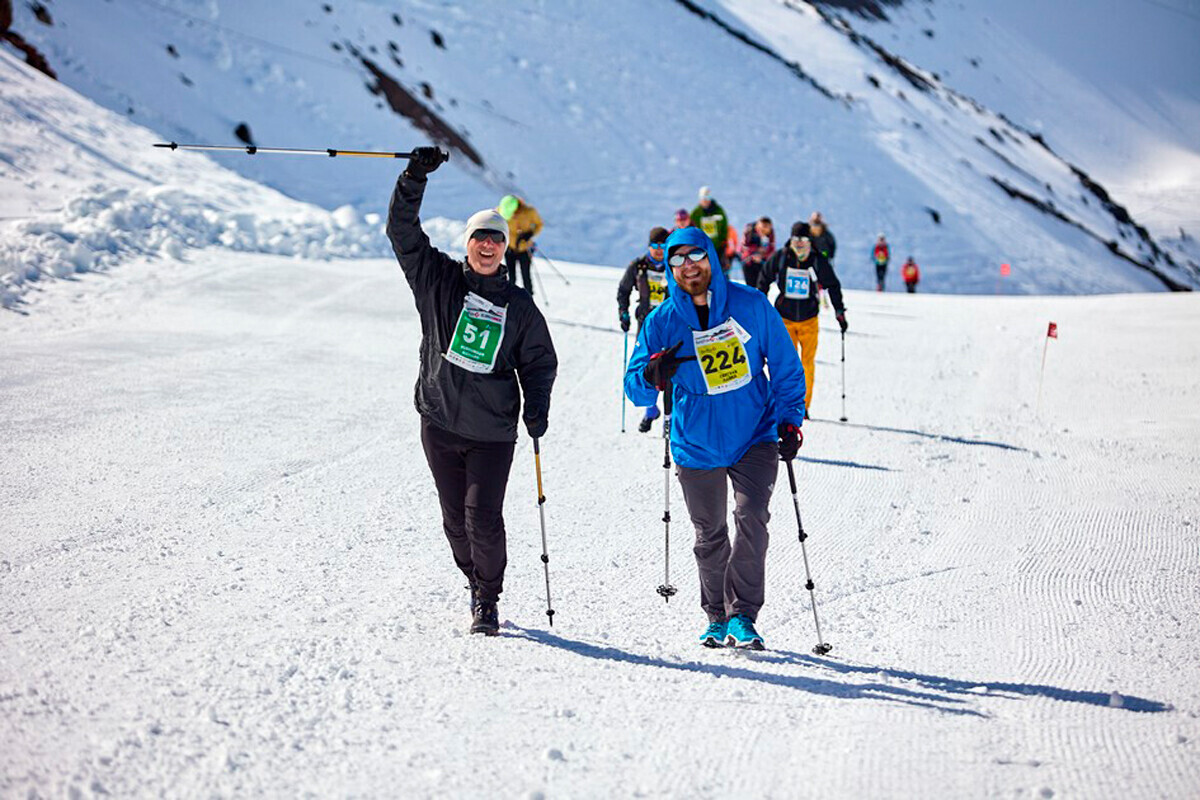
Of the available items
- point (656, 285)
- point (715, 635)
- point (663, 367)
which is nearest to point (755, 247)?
point (656, 285)

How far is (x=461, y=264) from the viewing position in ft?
17.4

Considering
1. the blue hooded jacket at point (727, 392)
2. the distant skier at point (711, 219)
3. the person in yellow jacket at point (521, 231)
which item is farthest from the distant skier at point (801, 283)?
the blue hooded jacket at point (727, 392)

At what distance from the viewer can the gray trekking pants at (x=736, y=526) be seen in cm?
518

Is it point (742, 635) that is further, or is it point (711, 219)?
point (711, 219)

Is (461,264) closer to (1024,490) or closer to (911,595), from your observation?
(911,595)

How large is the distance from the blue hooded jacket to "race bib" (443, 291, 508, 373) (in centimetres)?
65

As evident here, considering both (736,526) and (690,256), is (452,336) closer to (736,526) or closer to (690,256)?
(690,256)

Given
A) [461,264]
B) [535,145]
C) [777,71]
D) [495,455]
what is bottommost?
[495,455]

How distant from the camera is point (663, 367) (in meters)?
5.12

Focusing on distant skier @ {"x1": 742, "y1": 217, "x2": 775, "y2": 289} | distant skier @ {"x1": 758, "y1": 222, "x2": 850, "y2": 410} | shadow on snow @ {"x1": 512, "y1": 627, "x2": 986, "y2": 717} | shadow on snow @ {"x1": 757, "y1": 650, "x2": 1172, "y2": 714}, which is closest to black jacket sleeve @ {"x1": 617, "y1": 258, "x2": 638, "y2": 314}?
distant skier @ {"x1": 758, "y1": 222, "x2": 850, "y2": 410}

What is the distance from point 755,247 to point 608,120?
24.0m

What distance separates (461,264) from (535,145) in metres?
33.5

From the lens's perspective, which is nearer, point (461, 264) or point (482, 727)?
point (482, 727)

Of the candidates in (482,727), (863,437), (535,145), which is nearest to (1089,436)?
(863,437)
